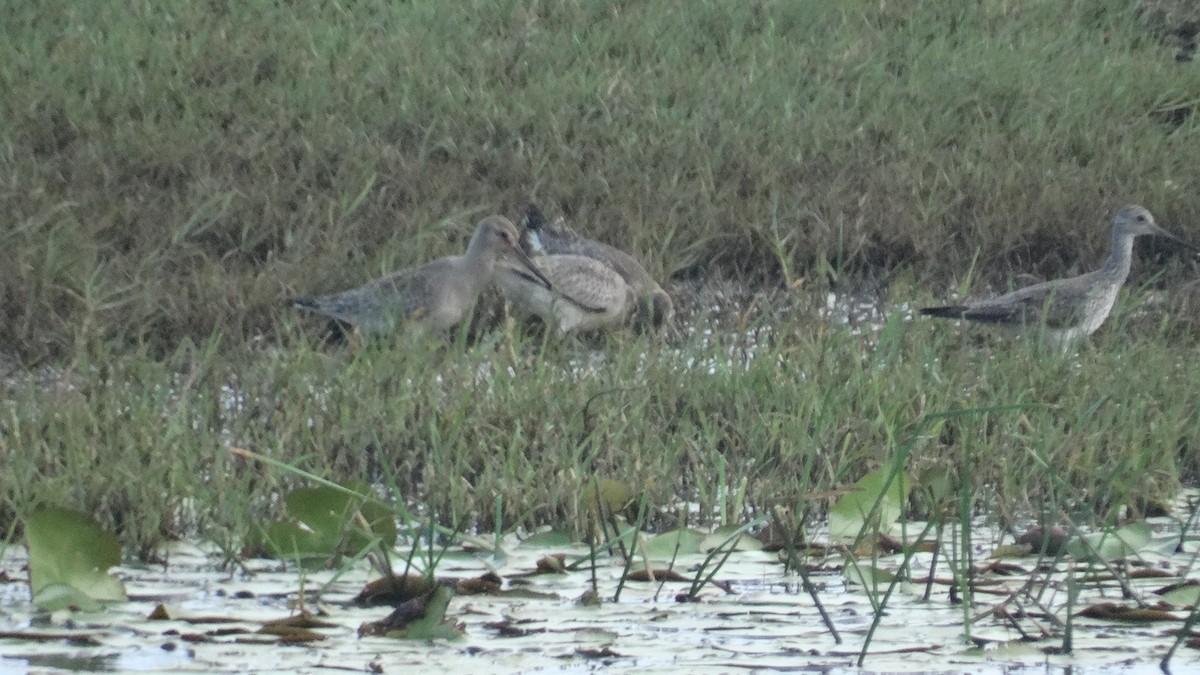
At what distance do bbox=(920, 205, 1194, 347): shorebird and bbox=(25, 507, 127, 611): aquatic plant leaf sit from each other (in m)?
3.78

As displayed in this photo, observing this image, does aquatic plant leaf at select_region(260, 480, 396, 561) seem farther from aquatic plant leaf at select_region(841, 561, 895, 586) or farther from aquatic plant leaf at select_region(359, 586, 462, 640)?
aquatic plant leaf at select_region(841, 561, 895, 586)

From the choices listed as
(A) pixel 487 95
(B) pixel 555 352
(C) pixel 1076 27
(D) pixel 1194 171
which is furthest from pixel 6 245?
(C) pixel 1076 27

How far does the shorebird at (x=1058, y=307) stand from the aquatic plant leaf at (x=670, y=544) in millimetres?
2723

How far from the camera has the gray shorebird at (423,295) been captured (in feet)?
22.5

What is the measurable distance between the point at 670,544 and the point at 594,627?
0.61 metres

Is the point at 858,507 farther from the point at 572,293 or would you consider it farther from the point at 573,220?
the point at 573,220

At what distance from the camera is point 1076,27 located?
10.5 metres

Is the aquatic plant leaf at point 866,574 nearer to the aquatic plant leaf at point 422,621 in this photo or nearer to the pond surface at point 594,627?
the pond surface at point 594,627

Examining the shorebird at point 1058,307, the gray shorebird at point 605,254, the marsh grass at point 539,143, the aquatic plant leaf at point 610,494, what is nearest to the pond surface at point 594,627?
the aquatic plant leaf at point 610,494

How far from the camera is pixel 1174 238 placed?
8.02 metres

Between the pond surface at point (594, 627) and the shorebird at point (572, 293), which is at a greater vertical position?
the shorebird at point (572, 293)

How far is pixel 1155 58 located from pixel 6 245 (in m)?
5.96

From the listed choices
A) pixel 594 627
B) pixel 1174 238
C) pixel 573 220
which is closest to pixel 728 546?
pixel 594 627

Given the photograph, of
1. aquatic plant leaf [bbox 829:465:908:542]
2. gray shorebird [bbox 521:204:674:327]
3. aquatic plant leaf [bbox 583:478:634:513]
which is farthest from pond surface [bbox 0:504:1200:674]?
gray shorebird [bbox 521:204:674:327]
